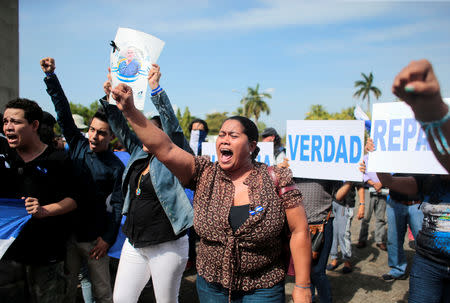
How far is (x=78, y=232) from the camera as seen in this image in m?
3.18

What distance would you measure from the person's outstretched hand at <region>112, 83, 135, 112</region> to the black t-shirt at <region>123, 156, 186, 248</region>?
43.5 inches

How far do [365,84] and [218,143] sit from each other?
6879cm

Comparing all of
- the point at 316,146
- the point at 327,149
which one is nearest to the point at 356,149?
the point at 327,149

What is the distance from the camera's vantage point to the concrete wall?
5105 mm

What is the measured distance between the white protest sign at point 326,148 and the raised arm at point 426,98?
2442 mm

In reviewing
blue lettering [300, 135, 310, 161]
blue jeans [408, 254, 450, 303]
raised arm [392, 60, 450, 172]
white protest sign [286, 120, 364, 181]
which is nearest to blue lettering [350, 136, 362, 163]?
white protest sign [286, 120, 364, 181]

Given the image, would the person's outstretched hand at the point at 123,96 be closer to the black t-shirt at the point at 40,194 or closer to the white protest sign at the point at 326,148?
the black t-shirt at the point at 40,194

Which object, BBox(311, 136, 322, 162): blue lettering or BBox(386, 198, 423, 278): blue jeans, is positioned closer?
BBox(311, 136, 322, 162): blue lettering

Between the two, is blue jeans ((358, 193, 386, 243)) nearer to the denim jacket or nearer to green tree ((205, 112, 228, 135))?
the denim jacket

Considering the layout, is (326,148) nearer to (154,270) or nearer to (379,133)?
(379,133)

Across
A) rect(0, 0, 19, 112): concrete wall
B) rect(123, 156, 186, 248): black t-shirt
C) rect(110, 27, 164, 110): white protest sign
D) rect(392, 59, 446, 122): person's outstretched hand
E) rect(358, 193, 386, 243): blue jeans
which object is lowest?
rect(358, 193, 386, 243): blue jeans

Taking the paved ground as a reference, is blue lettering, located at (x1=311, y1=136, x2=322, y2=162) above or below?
above

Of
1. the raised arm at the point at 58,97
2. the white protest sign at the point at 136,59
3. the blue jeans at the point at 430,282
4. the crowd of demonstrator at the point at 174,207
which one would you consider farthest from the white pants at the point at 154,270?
the blue jeans at the point at 430,282

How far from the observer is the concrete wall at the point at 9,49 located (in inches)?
201
